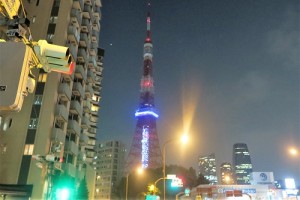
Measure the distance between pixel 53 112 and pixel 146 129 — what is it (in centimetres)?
8672

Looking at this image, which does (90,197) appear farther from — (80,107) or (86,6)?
(86,6)

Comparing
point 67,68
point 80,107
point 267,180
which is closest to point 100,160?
point 267,180

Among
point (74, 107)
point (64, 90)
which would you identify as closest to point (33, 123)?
point (64, 90)

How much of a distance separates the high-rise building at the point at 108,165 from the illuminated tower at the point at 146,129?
3826cm

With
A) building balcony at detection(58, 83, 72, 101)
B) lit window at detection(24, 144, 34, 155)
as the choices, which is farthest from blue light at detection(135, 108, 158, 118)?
lit window at detection(24, 144, 34, 155)

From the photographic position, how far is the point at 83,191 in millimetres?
51312

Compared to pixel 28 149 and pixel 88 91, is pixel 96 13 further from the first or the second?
pixel 28 149

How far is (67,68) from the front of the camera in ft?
15.7

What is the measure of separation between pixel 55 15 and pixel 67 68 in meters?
42.7

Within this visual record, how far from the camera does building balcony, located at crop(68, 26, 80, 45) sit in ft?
146

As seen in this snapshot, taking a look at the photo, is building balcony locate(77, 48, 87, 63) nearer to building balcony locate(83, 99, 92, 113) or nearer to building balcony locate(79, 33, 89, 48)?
building balcony locate(79, 33, 89, 48)

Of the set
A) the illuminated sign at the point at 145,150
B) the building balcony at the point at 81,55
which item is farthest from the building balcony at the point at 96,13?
the illuminated sign at the point at 145,150

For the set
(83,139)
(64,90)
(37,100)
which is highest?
(64,90)

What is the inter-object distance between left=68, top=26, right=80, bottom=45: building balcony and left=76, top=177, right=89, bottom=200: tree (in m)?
24.0
